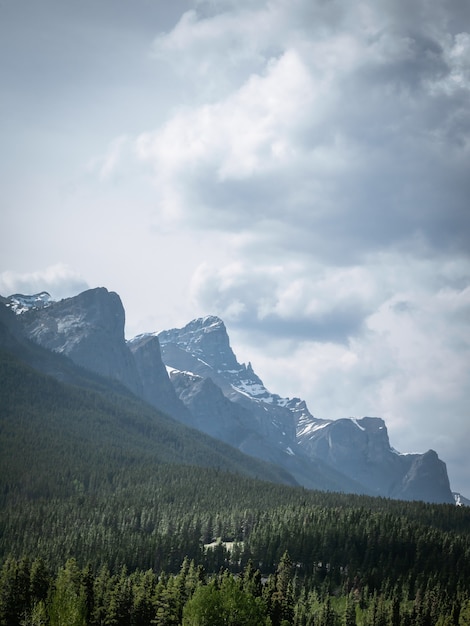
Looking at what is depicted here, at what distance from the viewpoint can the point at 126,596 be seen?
117625 mm

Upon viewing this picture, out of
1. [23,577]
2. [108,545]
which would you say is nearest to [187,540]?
[108,545]

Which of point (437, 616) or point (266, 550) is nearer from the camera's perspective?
point (437, 616)

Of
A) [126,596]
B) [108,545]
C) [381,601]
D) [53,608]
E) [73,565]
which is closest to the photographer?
[53,608]

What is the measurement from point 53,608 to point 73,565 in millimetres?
19938

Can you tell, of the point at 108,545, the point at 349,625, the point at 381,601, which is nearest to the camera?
the point at 349,625

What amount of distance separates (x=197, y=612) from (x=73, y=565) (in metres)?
28.9

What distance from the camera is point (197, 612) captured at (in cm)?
11069

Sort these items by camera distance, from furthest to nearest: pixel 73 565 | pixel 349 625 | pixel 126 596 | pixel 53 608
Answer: pixel 349 625
pixel 73 565
pixel 126 596
pixel 53 608

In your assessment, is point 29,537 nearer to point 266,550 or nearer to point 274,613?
point 266,550

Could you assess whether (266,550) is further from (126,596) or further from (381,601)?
(126,596)

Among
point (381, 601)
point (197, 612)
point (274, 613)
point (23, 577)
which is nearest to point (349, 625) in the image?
point (381, 601)

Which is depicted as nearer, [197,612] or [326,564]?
[197,612]

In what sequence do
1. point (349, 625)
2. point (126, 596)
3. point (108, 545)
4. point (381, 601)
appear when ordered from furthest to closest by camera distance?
point (108, 545) < point (381, 601) < point (349, 625) < point (126, 596)

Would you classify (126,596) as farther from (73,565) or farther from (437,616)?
(437,616)
